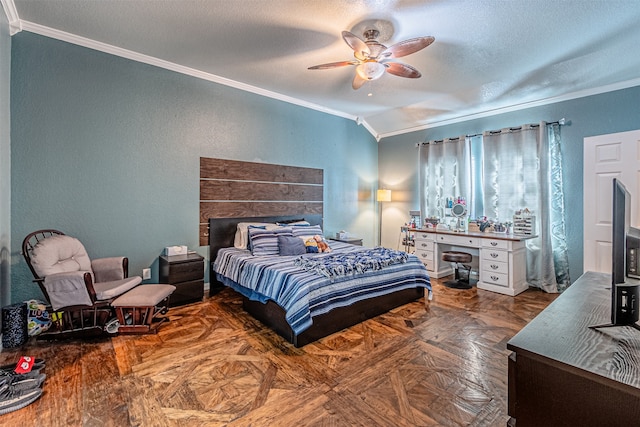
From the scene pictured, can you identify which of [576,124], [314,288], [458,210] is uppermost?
[576,124]

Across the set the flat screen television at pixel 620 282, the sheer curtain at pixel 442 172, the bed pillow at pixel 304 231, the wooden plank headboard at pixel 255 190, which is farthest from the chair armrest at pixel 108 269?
the sheer curtain at pixel 442 172

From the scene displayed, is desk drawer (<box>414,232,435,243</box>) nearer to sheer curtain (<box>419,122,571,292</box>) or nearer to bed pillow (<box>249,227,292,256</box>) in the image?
sheer curtain (<box>419,122,571,292</box>)

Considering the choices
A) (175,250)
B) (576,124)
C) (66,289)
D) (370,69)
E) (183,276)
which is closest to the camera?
(66,289)

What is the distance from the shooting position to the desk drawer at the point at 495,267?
4.01 metres

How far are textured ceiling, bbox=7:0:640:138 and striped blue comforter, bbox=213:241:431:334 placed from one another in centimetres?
234

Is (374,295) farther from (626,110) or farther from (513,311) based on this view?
(626,110)

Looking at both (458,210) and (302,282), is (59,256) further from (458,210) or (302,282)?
(458,210)

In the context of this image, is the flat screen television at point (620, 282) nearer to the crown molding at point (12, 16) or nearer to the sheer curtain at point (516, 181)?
the sheer curtain at point (516, 181)

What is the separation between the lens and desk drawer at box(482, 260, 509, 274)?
4.01 metres

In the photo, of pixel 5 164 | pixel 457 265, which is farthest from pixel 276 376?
pixel 457 265

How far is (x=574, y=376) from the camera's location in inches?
32.8

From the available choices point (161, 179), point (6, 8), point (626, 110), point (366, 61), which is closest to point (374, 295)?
point (366, 61)

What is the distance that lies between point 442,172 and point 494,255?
1.76 meters

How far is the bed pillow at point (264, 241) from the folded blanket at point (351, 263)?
58 centimetres
